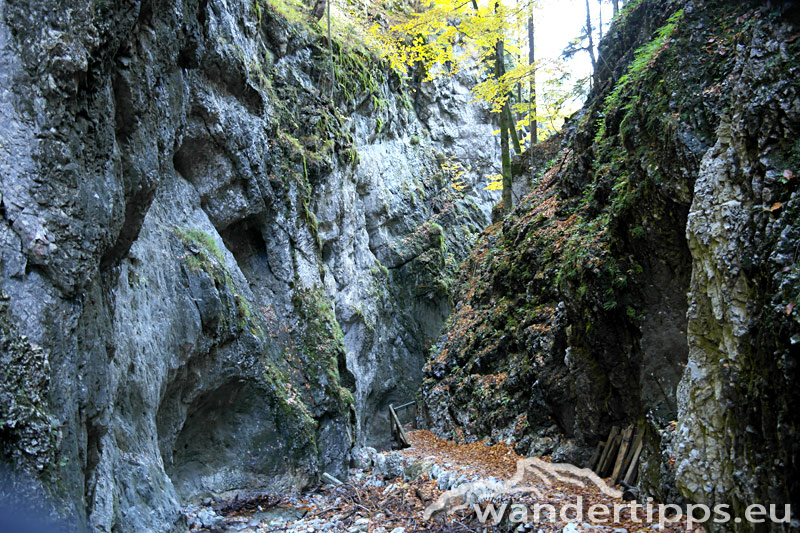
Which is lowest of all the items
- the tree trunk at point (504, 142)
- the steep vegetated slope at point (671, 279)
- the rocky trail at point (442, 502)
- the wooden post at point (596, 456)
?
the rocky trail at point (442, 502)

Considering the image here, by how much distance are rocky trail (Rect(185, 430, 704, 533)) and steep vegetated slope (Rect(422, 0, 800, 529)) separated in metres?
0.71

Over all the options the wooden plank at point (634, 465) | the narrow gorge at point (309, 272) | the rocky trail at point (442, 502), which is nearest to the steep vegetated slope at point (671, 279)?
the narrow gorge at point (309, 272)

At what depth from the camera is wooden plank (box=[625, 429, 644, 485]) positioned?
730 cm

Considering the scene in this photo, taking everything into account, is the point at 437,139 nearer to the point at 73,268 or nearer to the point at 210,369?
the point at 210,369

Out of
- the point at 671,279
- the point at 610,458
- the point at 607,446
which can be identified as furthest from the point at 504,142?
the point at 610,458

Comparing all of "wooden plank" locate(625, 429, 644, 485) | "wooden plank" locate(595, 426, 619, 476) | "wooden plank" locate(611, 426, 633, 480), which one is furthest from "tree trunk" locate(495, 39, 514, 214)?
"wooden plank" locate(625, 429, 644, 485)

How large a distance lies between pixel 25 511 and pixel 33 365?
1170 millimetres

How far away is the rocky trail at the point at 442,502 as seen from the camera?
6.72 metres

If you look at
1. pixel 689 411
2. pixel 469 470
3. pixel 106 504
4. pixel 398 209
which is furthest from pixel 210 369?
pixel 398 209

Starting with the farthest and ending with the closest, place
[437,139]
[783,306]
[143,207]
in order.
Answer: [437,139] → [143,207] → [783,306]

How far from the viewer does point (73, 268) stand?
15.6ft

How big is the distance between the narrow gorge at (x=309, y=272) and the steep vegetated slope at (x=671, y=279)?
0.04 m

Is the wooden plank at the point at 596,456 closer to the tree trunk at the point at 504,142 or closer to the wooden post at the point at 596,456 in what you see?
the wooden post at the point at 596,456

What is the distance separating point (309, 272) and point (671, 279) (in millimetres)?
9879
